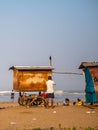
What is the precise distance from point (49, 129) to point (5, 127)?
5.49 ft

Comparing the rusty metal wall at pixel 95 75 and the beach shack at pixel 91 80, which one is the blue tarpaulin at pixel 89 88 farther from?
the rusty metal wall at pixel 95 75

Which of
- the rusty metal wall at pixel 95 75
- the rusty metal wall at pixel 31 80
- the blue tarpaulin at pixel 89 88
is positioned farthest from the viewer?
the rusty metal wall at pixel 31 80

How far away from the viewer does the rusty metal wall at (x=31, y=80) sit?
64.5 feet

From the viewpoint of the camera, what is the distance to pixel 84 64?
18766 millimetres

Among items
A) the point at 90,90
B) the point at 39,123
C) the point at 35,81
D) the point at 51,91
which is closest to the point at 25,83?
the point at 35,81

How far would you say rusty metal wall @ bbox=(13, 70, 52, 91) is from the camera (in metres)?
19.7

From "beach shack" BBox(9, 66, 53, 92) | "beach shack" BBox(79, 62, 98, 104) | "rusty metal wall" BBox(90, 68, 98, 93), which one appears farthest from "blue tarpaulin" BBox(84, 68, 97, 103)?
"beach shack" BBox(9, 66, 53, 92)

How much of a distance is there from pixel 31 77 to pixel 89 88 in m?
4.17

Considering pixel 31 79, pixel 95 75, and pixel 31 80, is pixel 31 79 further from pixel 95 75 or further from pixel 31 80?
pixel 95 75

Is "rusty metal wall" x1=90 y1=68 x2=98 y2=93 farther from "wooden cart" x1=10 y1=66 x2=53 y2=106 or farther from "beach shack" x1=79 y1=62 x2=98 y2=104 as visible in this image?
"wooden cart" x1=10 y1=66 x2=53 y2=106

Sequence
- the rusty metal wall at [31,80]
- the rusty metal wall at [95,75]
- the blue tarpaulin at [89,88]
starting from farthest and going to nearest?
the rusty metal wall at [31,80] → the blue tarpaulin at [89,88] → the rusty metal wall at [95,75]

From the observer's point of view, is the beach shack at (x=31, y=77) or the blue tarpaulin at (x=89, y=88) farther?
the beach shack at (x=31, y=77)

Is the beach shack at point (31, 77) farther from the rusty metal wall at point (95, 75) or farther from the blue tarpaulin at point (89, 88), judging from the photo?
the rusty metal wall at point (95, 75)

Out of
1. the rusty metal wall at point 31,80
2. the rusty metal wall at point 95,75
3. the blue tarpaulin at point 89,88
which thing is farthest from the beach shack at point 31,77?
the rusty metal wall at point 95,75
